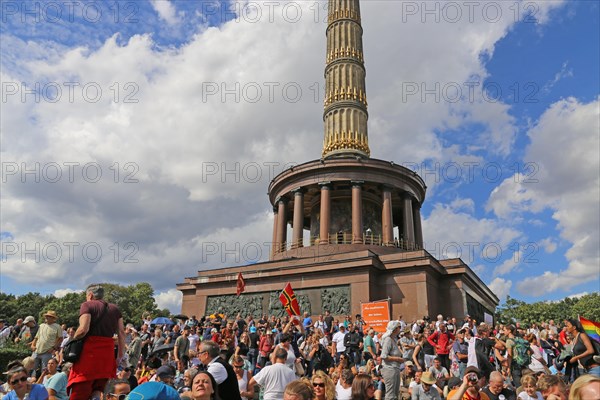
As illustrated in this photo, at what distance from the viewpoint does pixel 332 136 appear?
3055cm

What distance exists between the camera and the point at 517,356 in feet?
31.0

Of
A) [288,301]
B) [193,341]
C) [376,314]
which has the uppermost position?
[288,301]

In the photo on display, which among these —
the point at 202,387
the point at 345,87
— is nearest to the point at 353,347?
the point at 202,387

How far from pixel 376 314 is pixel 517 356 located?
9.47 m

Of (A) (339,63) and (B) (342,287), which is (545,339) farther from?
(A) (339,63)

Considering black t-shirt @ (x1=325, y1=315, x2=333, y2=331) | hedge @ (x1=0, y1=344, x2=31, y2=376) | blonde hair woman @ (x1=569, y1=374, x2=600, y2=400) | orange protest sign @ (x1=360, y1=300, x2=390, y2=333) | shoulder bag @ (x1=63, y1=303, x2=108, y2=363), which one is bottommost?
blonde hair woman @ (x1=569, y1=374, x2=600, y2=400)

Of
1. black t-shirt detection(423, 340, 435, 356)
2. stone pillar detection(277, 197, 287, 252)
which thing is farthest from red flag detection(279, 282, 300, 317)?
stone pillar detection(277, 197, 287, 252)

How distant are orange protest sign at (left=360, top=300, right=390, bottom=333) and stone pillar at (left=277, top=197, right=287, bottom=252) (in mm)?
9880

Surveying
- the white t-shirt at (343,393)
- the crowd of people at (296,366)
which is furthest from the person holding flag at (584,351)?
the white t-shirt at (343,393)

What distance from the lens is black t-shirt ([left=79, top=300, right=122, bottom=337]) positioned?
16.3 feet

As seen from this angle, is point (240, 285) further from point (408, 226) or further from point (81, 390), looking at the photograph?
point (81, 390)

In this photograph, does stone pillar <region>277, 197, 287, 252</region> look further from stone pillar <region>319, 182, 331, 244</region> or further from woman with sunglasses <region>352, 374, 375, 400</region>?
woman with sunglasses <region>352, 374, 375, 400</region>

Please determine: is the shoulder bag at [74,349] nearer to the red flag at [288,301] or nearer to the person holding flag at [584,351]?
the person holding flag at [584,351]

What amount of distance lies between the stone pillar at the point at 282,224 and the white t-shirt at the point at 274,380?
2232cm
